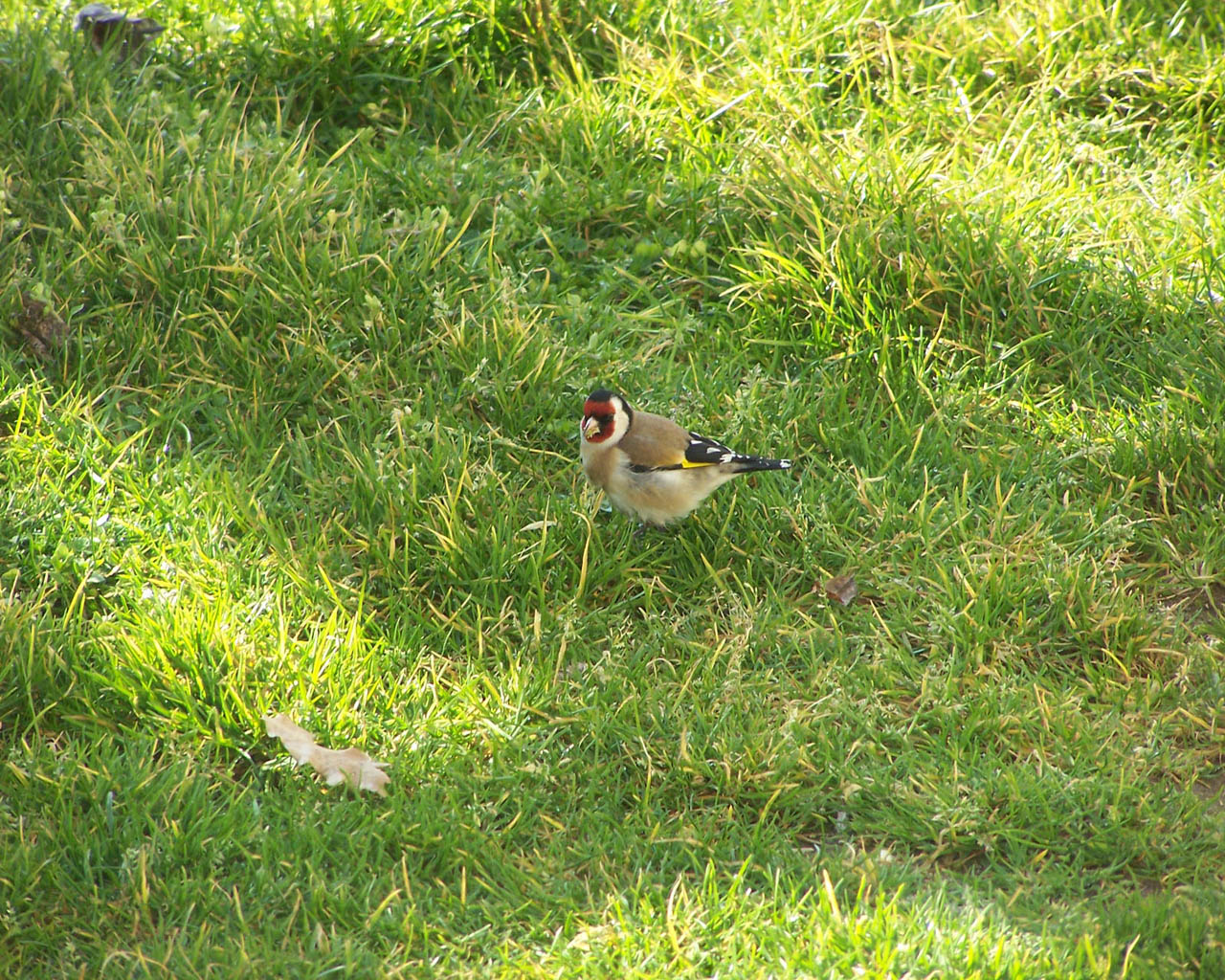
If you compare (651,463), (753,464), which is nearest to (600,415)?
(651,463)

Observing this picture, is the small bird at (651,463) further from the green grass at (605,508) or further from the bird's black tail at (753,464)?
the green grass at (605,508)

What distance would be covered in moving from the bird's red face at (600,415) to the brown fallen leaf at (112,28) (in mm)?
2916

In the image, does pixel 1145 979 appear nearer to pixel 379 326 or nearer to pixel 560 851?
pixel 560 851

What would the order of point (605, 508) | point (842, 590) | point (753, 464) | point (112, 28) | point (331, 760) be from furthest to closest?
point (112, 28), point (605, 508), point (753, 464), point (842, 590), point (331, 760)

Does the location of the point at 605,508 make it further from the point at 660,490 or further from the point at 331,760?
the point at 331,760

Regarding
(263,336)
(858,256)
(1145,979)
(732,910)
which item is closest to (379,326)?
(263,336)

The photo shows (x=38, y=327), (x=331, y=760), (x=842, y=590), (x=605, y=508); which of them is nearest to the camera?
(x=331, y=760)

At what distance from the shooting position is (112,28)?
18.2 ft

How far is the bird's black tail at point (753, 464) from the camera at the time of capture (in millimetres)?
4359

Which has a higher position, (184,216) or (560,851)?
(184,216)

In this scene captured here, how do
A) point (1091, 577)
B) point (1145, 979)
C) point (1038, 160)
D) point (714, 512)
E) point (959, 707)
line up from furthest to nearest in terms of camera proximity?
point (1038, 160), point (714, 512), point (1091, 577), point (959, 707), point (1145, 979)

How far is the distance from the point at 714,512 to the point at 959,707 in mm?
1132

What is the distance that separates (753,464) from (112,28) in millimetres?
3565

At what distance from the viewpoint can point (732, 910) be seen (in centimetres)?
324
